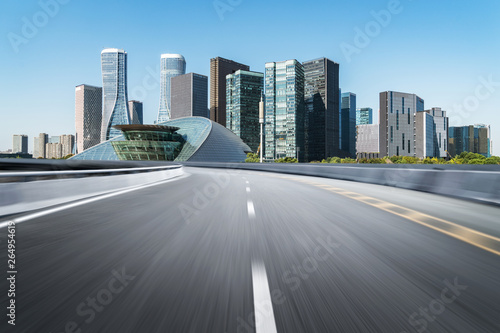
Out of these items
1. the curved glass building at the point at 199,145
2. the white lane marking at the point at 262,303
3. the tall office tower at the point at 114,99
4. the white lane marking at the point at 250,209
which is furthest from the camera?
the tall office tower at the point at 114,99

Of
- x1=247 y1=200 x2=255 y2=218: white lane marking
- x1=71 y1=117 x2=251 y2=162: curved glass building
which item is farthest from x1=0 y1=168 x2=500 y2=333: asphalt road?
x1=71 y1=117 x2=251 y2=162: curved glass building

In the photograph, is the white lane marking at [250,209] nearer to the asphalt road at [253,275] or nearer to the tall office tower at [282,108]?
the asphalt road at [253,275]

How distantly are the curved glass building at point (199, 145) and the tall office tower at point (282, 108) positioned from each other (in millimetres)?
Result: 66746

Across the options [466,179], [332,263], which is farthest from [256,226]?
[466,179]

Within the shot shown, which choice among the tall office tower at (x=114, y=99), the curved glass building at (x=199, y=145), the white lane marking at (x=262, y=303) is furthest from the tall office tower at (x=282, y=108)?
the white lane marking at (x=262, y=303)

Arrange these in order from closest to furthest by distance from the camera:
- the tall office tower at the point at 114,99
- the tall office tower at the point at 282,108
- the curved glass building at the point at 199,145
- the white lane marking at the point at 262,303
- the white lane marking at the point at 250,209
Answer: the white lane marking at the point at 262,303, the white lane marking at the point at 250,209, the curved glass building at the point at 199,145, the tall office tower at the point at 114,99, the tall office tower at the point at 282,108

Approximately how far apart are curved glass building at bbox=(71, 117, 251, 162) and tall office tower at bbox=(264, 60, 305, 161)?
66.7 meters

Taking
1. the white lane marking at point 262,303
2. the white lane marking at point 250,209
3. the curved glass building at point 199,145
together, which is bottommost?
the white lane marking at point 262,303

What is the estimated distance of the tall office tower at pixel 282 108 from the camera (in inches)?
7328

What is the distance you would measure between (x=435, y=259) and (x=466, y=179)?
847 centimetres

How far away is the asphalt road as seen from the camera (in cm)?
Result: 270

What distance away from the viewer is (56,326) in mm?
2541

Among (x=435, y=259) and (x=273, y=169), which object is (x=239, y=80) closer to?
(x=273, y=169)

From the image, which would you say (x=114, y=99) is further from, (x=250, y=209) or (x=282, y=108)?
(x=250, y=209)
